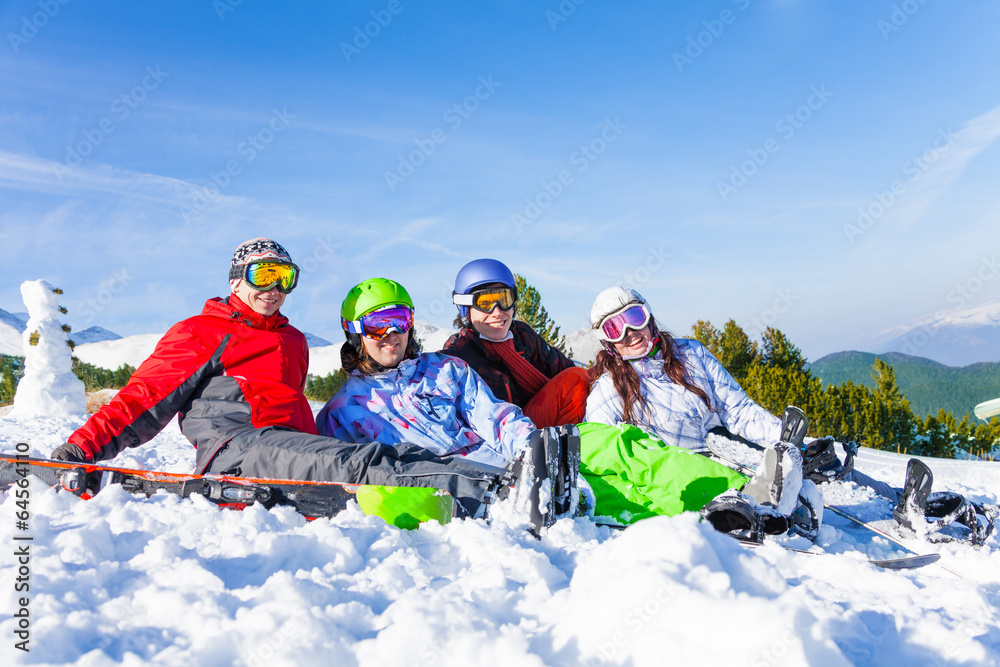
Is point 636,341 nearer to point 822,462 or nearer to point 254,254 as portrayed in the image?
point 822,462

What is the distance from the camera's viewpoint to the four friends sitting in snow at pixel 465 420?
9.43ft

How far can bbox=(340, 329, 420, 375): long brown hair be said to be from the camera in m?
3.95

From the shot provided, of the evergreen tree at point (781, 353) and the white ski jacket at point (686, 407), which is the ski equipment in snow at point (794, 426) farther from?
the evergreen tree at point (781, 353)

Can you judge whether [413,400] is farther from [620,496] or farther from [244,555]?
[244,555]

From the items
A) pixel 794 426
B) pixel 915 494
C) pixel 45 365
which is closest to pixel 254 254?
pixel 794 426

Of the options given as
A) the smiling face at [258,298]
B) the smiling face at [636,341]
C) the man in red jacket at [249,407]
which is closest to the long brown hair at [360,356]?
the man in red jacket at [249,407]

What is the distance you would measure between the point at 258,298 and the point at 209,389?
611mm

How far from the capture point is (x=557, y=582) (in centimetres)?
197

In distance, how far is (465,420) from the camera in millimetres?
3916

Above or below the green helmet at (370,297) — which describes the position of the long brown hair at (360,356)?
below

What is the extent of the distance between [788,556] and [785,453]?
0.80 metres

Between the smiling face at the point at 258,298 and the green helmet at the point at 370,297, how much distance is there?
0.43 metres

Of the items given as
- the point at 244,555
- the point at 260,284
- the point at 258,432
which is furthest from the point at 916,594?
the point at 260,284

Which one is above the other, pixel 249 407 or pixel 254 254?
pixel 254 254
